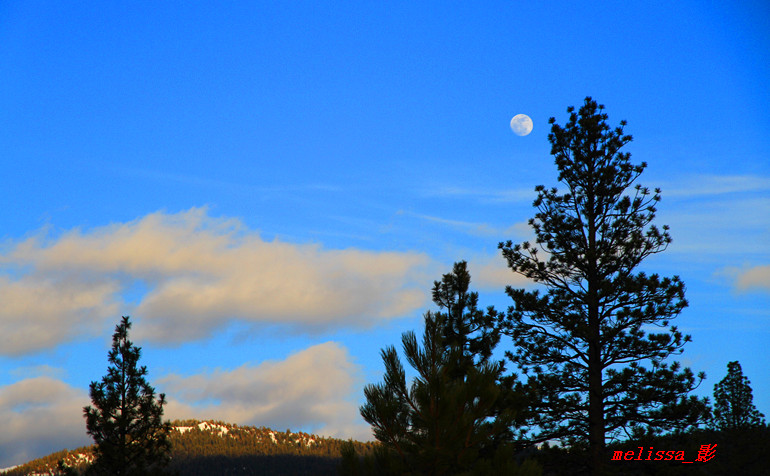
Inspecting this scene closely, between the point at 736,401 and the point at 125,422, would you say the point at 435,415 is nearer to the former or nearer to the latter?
the point at 125,422

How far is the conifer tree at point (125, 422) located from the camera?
26125 millimetres

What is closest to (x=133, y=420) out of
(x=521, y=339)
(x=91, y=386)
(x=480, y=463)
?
(x=91, y=386)

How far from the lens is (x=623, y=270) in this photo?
2312cm

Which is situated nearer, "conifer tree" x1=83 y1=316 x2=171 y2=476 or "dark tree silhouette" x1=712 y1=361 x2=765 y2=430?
"conifer tree" x1=83 y1=316 x2=171 y2=476

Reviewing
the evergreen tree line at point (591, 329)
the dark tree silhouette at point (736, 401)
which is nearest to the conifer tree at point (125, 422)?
the evergreen tree line at point (591, 329)

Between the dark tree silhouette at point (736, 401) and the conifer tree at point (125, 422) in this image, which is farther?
the dark tree silhouette at point (736, 401)

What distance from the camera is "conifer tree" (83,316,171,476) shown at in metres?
26.1

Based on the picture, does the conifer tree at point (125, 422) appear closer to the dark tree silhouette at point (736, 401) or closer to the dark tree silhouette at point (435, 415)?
the dark tree silhouette at point (435, 415)

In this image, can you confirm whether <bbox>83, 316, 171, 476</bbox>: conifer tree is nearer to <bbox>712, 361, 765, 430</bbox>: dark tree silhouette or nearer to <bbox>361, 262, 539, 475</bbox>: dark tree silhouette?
<bbox>361, 262, 539, 475</bbox>: dark tree silhouette

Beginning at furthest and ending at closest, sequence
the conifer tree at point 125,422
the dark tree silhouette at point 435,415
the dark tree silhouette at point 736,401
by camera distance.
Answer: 1. the dark tree silhouette at point 736,401
2. the conifer tree at point 125,422
3. the dark tree silhouette at point 435,415

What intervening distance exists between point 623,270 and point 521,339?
423cm

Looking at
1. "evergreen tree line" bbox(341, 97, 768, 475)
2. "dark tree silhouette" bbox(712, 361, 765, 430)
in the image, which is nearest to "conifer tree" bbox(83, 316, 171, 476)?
"evergreen tree line" bbox(341, 97, 768, 475)

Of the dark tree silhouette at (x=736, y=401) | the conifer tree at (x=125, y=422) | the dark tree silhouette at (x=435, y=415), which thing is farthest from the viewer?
the dark tree silhouette at (x=736, y=401)

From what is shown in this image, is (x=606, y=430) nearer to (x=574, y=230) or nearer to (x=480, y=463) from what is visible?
(x=574, y=230)
